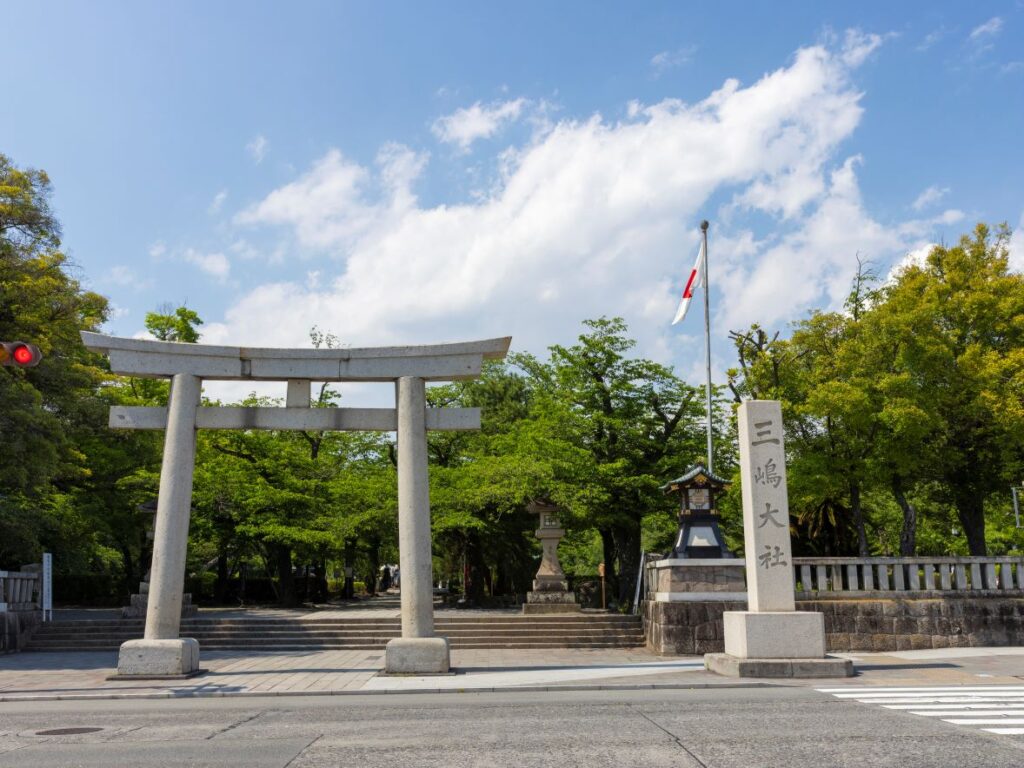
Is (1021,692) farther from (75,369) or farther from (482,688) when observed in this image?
(75,369)

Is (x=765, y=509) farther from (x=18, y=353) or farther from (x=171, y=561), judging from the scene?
(x=18, y=353)

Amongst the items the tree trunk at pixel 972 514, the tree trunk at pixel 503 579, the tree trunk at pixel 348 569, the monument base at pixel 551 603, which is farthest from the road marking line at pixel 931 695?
the tree trunk at pixel 348 569

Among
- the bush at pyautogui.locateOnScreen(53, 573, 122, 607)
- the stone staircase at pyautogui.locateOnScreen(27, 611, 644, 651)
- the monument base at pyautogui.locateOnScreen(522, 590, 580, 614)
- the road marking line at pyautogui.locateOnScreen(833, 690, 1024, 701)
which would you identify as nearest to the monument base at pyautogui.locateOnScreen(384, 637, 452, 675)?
the stone staircase at pyautogui.locateOnScreen(27, 611, 644, 651)

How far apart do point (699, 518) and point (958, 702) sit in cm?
887

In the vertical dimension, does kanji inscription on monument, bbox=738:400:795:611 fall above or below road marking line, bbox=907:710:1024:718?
above

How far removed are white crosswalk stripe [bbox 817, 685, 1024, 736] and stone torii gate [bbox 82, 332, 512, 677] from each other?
6779mm

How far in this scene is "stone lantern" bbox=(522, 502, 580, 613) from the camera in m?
22.5

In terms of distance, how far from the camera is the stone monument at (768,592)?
13109 mm

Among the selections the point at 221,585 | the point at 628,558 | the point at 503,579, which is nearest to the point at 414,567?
the point at 628,558

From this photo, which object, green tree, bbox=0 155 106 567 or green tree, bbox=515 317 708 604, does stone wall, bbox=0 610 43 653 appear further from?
green tree, bbox=515 317 708 604

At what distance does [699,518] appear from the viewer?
1895 cm

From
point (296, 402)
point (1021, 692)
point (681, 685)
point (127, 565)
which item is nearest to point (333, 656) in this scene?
point (296, 402)

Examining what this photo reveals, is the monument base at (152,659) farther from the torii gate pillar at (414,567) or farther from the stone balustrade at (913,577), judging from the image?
the stone balustrade at (913,577)

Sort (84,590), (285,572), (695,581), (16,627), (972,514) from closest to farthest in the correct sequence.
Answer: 1. (695,581)
2. (16,627)
3. (972,514)
4. (285,572)
5. (84,590)
